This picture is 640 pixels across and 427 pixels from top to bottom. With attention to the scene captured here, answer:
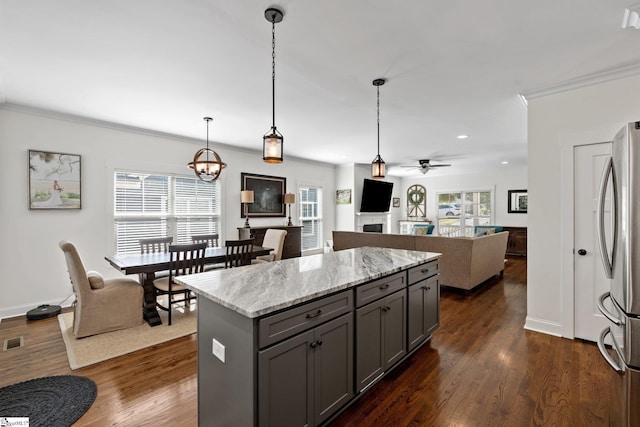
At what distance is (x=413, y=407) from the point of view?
6.59 ft

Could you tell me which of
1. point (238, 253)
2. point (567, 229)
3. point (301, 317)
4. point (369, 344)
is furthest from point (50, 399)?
point (567, 229)

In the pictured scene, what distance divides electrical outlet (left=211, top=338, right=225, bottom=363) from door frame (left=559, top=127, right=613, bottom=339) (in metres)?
3.47

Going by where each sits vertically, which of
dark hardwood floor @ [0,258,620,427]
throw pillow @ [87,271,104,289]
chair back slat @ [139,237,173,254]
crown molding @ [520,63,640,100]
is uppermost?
crown molding @ [520,63,640,100]

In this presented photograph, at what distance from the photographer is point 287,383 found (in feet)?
4.93

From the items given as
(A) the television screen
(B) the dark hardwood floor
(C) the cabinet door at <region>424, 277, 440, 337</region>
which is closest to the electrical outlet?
(B) the dark hardwood floor

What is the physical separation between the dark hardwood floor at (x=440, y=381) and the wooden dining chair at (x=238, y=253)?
107 centimetres

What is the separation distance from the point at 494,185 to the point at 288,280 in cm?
938

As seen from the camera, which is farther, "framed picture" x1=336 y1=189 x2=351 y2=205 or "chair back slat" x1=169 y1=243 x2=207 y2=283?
"framed picture" x1=336 y1=189 x2=351 y2=205

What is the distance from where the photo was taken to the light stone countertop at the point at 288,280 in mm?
1500

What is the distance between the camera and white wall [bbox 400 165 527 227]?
880 centimetres

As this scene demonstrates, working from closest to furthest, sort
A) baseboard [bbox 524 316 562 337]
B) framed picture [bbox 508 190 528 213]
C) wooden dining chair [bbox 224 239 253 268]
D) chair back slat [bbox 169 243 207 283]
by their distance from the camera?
baseboard [bbox 524 316 562 337] → chair back slat [bbox 169 243 207 283] → wooden dining chair [bbox 224 239 253 268] → framed picture [bbox 508 190 528 213]

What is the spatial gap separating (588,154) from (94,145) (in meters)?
6.28

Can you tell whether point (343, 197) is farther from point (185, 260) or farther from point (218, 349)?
point (218, 349)

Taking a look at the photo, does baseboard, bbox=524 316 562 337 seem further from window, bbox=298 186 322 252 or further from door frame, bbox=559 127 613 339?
window, bbox=298 186 322 252
